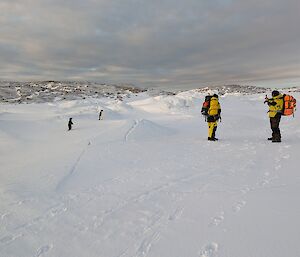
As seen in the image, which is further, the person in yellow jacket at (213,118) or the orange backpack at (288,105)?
the person in yellow jacket at (213,118)

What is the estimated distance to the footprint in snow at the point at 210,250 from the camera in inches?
131

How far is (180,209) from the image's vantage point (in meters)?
4.62

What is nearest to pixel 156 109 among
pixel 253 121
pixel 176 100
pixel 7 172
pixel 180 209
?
pixel 176 100

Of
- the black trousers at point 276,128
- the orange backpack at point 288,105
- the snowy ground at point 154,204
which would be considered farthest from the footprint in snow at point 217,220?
the orange backpack at point 288,105

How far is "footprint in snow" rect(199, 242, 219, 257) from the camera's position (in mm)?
3338

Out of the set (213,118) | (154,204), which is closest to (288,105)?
(213,118)

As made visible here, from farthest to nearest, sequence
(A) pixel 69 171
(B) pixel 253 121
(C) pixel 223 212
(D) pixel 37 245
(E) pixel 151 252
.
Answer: (B) pixel 253 121
(A) pixel 69 171
(C) pixel 223 212
(D) pixel 37 245
(E) pixel 151 252

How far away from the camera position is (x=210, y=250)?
134 inches

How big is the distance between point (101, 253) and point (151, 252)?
0.63m

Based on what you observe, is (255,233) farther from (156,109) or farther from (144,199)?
(156,109)

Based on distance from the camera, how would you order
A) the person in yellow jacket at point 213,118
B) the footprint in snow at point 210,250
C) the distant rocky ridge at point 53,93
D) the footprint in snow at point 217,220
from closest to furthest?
the footprint in snow at point 210,250, the footprint in snow at point 217,220, the person in yellow jacket at point 213,118, the distant rocky ridge at point 53,93

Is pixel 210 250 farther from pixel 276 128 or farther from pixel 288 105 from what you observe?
pixel 288 105

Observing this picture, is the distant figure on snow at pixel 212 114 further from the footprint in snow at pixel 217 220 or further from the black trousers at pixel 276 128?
the footprint in snow at pixel 217 220

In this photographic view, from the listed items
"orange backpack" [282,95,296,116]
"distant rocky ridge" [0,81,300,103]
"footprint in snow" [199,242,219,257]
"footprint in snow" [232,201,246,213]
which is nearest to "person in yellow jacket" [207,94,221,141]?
"orange backpack" [282,95,296,116]
